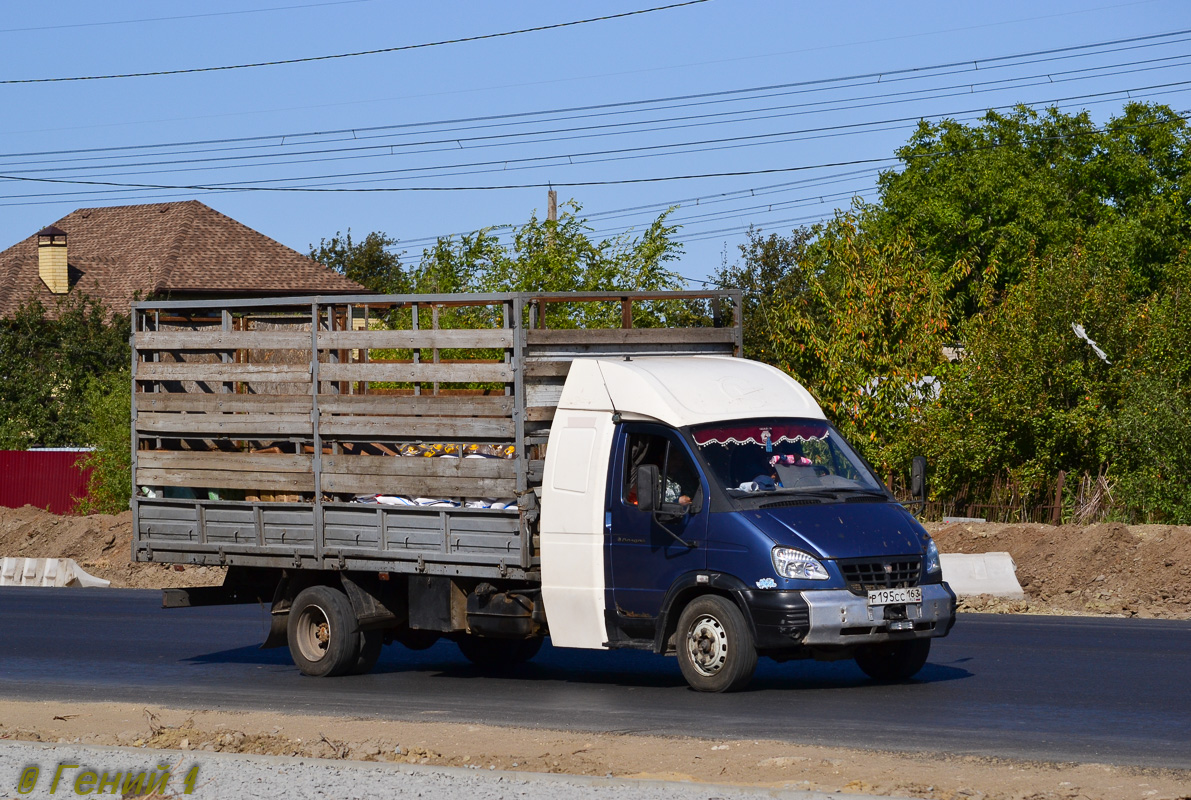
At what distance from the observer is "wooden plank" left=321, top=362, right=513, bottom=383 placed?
12.3 meters

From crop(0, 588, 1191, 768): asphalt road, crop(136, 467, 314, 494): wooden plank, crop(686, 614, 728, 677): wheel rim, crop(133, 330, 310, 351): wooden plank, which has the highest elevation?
crop(133, 330, 310, 351): wooden plank

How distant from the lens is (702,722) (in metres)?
10.1

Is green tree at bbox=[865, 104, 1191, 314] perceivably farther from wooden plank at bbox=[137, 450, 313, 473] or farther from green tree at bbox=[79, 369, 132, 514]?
wooden plank at bbox=[137, 450, 313, 473]

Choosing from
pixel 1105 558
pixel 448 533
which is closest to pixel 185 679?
pixel 448 533

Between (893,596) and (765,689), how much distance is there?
4.51 feet

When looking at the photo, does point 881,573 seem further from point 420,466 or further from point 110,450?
point 110,450

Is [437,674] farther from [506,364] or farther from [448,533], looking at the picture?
[506,364]

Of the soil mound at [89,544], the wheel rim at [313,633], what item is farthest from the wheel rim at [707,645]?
the soil mound at [89,544]

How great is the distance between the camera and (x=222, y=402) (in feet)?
45.7

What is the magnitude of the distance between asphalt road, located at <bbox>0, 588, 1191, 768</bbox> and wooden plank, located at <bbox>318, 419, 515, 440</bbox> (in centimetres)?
210

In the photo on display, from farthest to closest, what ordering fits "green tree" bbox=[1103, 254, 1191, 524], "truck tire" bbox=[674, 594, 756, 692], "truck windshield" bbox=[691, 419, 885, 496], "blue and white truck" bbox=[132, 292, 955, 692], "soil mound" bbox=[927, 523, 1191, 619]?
1. "green tree" bbox=[1103, 254, 1191, 524]
2. "soil mound" bbox=[927, 523, 1191, 619]
3. "truck windshield" bbox=[691, 419, 885, 496]
4. "blue and white truck" bbox=[132, 292, 955, 692]
5. "truck tire" bbox=[674, 594, 756, 692]

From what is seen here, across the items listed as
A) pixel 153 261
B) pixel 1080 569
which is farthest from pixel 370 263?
pixel 1080 569

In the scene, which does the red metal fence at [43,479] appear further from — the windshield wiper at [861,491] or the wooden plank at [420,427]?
the windshield wiper at [861,491]

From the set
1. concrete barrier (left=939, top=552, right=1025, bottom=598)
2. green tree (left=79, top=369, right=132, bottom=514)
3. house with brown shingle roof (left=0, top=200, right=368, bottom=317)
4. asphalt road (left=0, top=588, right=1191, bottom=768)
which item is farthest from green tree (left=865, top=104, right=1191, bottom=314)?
asphalt road (left=0, top=588, right=1191, bottom=768)
